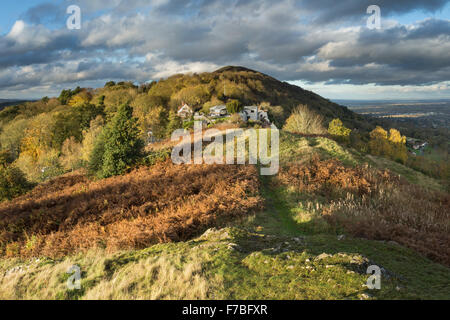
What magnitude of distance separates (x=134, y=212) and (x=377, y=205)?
1035cm

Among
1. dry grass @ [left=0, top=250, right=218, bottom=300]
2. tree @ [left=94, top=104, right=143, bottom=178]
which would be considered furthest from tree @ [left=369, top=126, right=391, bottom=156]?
dry grass @ [left=0, top=250, right=218, bottom=300]

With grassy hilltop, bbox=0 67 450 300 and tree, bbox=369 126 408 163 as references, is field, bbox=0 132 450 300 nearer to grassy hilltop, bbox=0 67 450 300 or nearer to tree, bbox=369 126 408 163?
grassy hilltop, bbox=0 67 450 300

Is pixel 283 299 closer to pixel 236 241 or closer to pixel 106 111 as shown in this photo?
pixel 236 241

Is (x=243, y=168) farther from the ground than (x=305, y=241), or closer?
farther from the ground

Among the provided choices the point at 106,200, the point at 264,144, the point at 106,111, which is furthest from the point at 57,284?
the point at 106,111

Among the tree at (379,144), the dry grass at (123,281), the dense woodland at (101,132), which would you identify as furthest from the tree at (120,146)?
the tree at (379,144)

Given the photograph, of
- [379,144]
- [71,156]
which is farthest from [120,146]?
[379,144]

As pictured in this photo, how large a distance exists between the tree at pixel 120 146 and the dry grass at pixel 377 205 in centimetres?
1138

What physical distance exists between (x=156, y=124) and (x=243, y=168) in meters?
34.7

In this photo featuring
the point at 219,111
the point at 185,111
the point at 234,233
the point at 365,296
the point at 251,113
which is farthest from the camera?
the point at 185,111

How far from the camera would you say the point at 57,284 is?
439 cm

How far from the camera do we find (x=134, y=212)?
10.2 metres

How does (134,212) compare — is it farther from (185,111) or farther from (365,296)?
(185,111)
